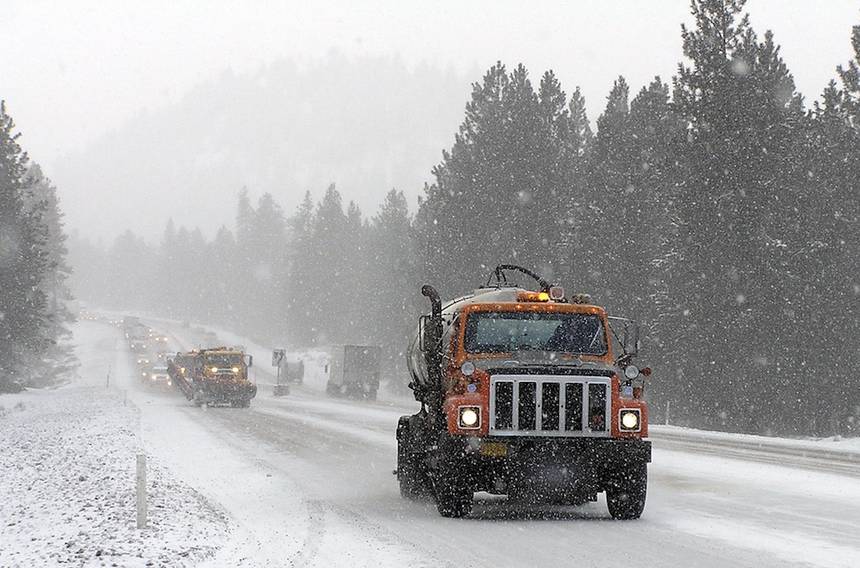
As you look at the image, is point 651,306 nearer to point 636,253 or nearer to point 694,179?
point 636,253

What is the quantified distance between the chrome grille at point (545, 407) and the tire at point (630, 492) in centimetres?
66

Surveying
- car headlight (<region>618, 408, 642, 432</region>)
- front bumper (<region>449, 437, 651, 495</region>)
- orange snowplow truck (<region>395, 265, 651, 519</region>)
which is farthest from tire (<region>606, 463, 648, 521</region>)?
car headlight (<region>618, 408, 642, 432</region>)

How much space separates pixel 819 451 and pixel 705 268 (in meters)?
16.3

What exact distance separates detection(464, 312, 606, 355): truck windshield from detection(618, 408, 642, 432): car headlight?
53.4 inches

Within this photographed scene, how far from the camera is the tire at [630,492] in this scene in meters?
12.2

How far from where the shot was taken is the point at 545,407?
11938mm

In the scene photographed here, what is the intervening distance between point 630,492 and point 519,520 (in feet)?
4.32

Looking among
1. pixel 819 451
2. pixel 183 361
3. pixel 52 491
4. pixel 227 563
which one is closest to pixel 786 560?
pixel 227 563

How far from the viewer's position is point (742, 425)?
39594mm

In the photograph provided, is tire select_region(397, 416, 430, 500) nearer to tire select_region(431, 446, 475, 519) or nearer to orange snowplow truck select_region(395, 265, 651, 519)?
orange snowplow truck select_region(395, 265, 651, 519)

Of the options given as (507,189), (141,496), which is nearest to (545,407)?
(141,496)

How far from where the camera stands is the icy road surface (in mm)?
9719

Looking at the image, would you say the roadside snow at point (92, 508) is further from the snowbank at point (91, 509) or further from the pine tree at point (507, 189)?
the pine tree at point (507, 189)

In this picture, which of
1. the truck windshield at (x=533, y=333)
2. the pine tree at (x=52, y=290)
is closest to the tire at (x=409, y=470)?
the truck windshield at (x=533, y=333)
